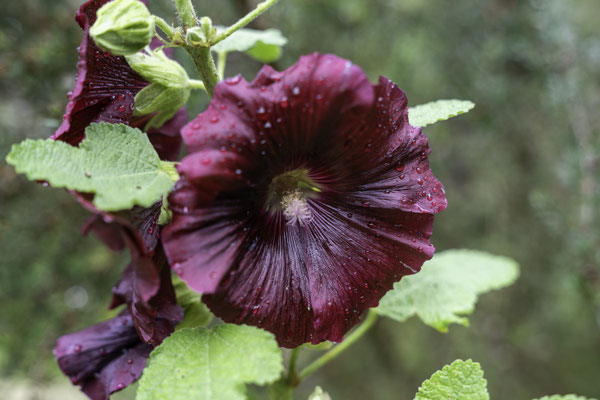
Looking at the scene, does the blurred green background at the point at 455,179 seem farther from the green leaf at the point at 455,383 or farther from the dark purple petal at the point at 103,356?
the green leaf at the point at 455,383

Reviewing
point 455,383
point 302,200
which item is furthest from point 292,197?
point 455,383

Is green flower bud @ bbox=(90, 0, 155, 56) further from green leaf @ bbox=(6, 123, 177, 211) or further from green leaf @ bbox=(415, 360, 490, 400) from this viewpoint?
green leaf @ bbox=(415, 360, 490, 400)

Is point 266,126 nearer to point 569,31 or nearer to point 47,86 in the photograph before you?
point 47,86

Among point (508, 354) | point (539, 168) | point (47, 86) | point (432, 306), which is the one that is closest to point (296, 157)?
point (432, 306)

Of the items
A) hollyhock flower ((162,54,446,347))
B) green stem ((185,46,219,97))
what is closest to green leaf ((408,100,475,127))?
hollyhock flower ((162,54,446,347))

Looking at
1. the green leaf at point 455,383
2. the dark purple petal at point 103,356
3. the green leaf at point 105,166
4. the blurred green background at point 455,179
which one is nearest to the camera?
the green leaf at point 105,166

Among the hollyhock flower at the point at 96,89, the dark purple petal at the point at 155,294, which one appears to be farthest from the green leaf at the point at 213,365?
the hollyhock flower at the point at 96,89
